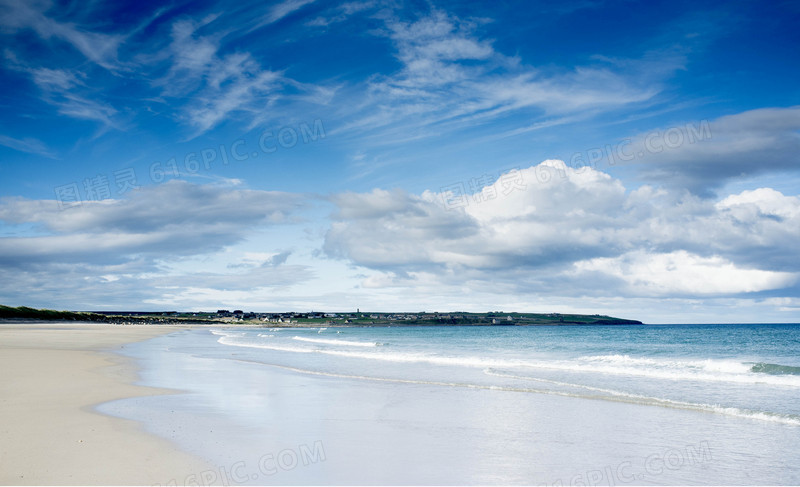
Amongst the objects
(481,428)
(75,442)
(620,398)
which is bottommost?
(620,398)

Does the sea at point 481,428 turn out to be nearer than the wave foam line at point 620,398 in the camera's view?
Yes

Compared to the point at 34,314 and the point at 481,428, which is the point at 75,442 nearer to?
the point at 481,428

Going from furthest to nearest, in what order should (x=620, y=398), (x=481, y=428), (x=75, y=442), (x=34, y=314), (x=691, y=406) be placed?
(x=34, y=314), (x=620, y=398), (x=691, y=406), (x=481, y=428), (x=75, y=442)

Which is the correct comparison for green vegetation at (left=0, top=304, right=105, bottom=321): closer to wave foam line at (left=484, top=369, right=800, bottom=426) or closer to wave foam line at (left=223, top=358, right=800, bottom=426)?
wave foam line at (left=223, top=358, right=800, bottom=426)

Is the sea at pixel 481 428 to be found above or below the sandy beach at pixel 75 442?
below

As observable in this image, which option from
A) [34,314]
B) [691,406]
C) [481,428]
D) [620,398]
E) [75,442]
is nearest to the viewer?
[75,442]

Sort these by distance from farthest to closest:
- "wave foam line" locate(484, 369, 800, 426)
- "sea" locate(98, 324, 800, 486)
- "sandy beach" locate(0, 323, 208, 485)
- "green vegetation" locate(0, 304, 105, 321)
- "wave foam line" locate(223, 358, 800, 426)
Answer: "green vegetation" locate(0, 304, 105, 321) < "wave foam line" locate(223, 358, 800, 426) < "wave foam line" locate(484, 369, 800, 426) < "sea" locate(98, 324, 800, 486) < "sandy beach" locate(0, 323, 208, 485)

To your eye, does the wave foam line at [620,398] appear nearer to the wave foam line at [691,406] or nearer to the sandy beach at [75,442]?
the wave foam line at [691,406]

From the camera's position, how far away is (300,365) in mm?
30297

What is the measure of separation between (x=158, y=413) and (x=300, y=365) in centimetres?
1704

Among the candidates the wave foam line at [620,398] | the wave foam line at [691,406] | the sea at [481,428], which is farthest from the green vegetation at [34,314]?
the wave foam line at [691,406]

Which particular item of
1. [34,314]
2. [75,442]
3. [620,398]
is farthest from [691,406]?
[34,314]

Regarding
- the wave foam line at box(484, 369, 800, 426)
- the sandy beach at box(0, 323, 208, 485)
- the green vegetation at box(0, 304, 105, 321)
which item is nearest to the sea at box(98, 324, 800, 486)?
the wave foam line at box(484, 369, 800, 426)

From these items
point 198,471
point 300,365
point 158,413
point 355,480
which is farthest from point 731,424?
point 300,365
